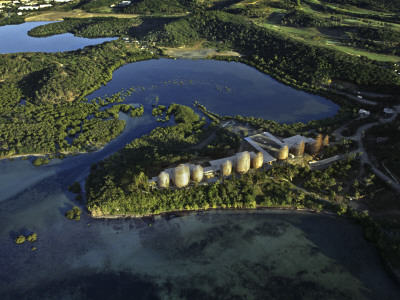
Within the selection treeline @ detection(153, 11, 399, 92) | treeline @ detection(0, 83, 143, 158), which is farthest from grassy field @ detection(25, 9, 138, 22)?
treeline @ detection(0, 83, 143, 158)

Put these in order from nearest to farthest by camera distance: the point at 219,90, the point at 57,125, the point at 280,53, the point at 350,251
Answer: the point at 350,251
the point at 57,125
the point at 219,90
the point at 280,53

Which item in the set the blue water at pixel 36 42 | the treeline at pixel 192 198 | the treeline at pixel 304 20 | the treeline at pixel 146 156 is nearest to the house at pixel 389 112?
the treeline at pixel 192 198

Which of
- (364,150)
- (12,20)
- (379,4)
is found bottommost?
(364,150)

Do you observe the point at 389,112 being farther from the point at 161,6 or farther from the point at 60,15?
the point at 60,15

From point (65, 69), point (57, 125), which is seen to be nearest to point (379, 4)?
point (65, 69)

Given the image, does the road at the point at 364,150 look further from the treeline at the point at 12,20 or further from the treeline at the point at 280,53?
the treeline at the point at 12,20

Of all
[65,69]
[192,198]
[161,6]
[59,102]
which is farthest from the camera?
[161,6]
